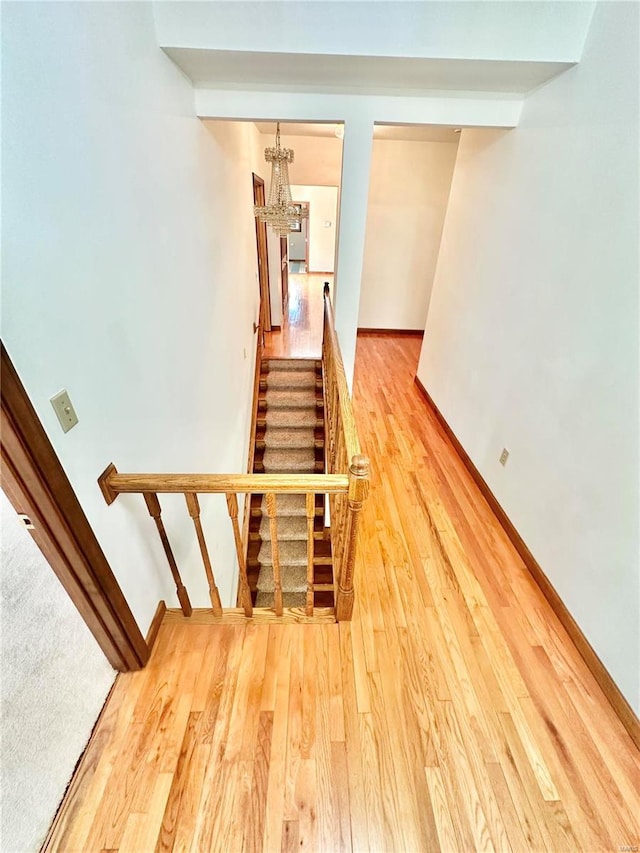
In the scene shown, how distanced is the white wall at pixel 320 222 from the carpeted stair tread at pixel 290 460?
6.74 m

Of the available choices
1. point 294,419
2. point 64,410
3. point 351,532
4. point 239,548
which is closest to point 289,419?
point 294,419

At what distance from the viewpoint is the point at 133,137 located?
1213 millimetres

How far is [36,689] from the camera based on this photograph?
3.31 feet

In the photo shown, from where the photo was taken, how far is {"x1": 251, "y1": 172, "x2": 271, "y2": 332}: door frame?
14.6 ft

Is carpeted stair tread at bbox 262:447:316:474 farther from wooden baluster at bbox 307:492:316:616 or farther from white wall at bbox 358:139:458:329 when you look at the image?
white wall at bbox 358:139:458:329

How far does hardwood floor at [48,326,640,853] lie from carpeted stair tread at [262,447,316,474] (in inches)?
84.7

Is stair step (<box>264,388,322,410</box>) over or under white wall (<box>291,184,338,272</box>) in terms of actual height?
under

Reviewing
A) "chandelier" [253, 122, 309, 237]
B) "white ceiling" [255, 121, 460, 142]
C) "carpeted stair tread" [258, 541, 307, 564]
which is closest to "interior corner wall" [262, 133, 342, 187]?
"white ceiling" [255, 121, 460, 142]

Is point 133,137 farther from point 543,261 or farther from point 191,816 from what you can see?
point 191,816

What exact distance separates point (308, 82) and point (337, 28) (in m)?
0.38

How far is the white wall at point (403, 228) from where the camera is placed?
15.2ft

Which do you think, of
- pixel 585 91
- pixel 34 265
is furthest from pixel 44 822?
pixel 585 91

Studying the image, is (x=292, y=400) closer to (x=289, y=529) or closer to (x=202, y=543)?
(x=289, y=529)

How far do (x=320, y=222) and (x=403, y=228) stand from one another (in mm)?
5009
